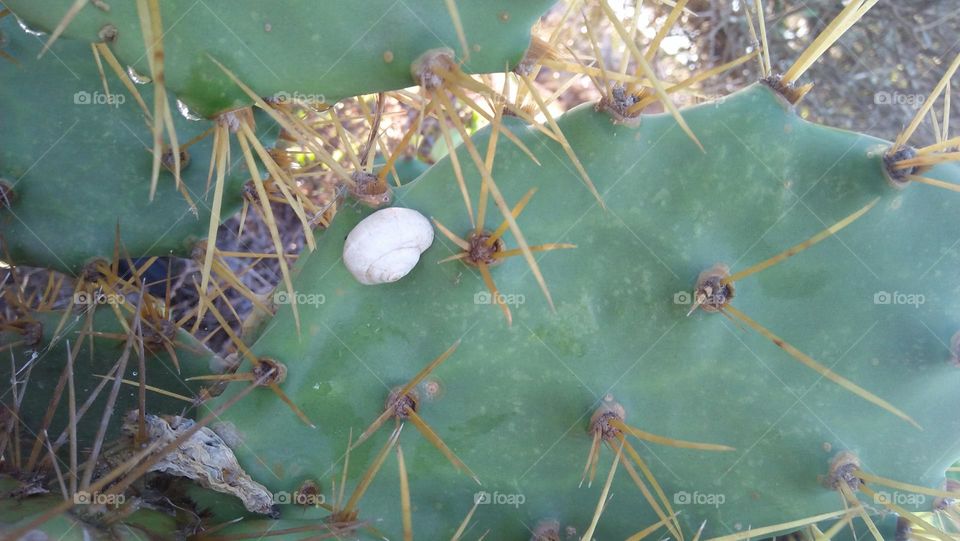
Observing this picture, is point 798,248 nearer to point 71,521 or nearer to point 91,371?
point 71,521

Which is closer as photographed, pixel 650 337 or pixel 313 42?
pixel 313 42

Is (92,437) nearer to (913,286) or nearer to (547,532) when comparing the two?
(547,532)

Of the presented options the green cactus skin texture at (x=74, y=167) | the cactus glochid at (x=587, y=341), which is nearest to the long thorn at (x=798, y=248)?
the cactus glochid at (x=587, y=341)

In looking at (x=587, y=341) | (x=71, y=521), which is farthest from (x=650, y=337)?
(x=71, y=521)

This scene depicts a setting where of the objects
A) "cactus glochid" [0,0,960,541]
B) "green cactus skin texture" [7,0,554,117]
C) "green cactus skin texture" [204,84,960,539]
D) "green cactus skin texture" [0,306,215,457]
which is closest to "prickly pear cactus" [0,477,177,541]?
"cactus glochid" [0,0,960,541]

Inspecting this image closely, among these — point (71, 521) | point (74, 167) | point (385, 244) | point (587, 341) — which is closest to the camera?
point (71, 521)

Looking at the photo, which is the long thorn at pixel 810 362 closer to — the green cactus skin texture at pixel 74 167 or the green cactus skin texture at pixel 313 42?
the green cactus skin texture at pixel 313 42

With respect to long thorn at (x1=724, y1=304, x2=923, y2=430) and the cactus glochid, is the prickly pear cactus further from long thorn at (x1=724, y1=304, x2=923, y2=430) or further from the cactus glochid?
long thorn at (x1=724, y1=304, x2=923, y2=430)
